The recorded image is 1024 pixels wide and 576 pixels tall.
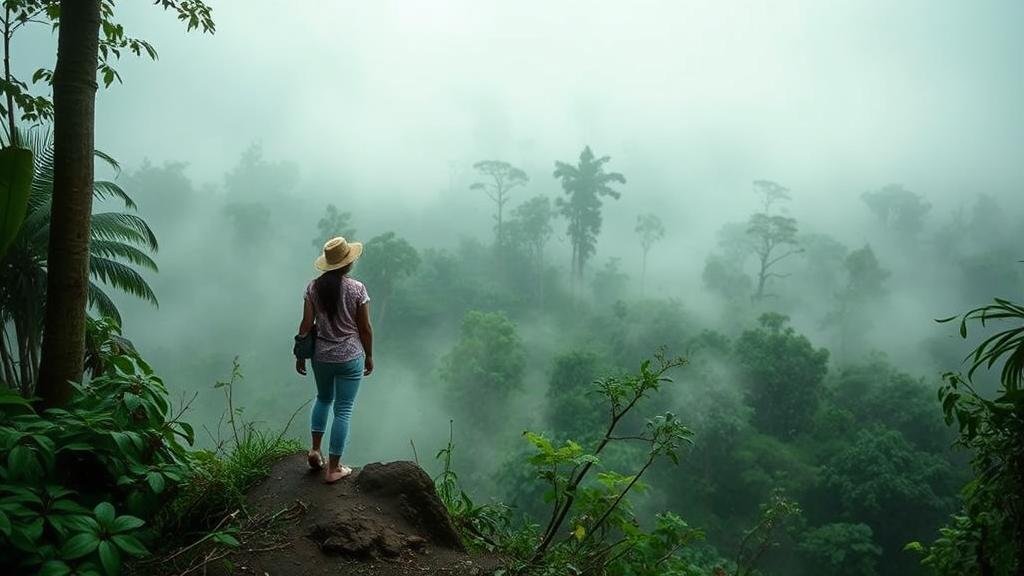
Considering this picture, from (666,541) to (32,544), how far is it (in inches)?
103

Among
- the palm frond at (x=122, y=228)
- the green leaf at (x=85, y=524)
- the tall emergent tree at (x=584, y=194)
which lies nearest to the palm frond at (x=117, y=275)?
the palm frond at (x=122, y=228)

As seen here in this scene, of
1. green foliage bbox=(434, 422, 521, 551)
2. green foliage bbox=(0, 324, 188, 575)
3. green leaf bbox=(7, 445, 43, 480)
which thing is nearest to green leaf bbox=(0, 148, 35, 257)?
green foliage bbox=(0, 324, 188, 575)

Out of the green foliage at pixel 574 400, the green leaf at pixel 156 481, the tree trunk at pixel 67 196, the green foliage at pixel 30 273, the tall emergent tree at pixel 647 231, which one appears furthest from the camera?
the tall emergent tree at pixel 647 231

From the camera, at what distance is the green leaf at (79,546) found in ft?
5.82

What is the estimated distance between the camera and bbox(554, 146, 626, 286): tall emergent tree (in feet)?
134

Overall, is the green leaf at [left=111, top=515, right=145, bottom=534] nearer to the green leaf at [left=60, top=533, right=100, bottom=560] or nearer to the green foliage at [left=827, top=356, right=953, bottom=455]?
the green leaf at [left=60, top=533, right=100, bottom=560]

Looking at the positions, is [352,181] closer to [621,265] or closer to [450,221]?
[450,221]

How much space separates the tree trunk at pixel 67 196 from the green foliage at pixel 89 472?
178mm

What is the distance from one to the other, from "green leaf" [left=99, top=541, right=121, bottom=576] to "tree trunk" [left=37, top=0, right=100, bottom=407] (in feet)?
3.57

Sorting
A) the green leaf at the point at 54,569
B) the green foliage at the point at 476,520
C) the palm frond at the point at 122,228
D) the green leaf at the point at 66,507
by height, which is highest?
the palm frond at the point at 122,228

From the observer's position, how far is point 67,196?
2609mm

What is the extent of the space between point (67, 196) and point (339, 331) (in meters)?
1.34

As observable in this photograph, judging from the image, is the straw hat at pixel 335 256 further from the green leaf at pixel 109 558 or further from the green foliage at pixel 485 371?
the green foliage at pixel 485 371

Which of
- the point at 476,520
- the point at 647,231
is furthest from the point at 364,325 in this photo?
the point at 647,231
